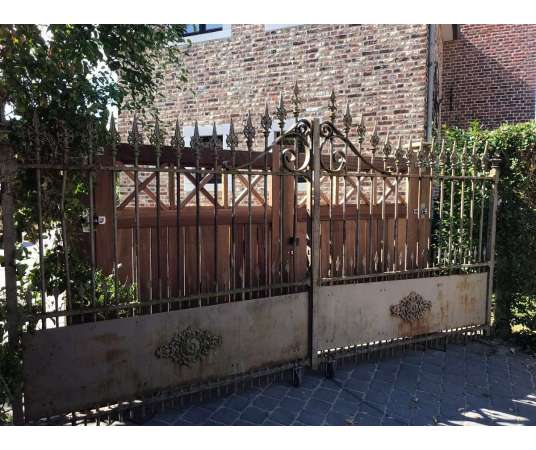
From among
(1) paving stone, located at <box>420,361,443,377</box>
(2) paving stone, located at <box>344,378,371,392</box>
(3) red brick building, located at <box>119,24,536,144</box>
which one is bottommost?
(1) paving stone, located at <box>420,361,443,377</box>

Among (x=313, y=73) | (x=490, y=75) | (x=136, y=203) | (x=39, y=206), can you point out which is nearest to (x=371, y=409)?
(x=136, y=203)

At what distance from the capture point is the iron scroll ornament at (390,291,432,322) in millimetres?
4832

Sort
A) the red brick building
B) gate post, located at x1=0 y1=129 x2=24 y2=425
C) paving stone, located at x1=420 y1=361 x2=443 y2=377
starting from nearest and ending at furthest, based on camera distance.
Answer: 1. gate post, located at x1=0 y1=129 x2=24 y2=425
2. paving stone, located at x1=420 y1=361 x2=443 y2=377
3. the red brick building

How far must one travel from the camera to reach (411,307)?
491cm

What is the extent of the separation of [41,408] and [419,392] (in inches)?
125

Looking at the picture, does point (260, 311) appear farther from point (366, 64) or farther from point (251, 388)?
point (366, 64)

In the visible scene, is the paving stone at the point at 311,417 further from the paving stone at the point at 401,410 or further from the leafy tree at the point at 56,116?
the leafy tree at the point at 56,116

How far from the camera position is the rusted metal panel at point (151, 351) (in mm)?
3180

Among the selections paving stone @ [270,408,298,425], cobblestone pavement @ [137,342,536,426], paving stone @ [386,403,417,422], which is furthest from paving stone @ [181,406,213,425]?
paving stone @ [386,403,417,422]

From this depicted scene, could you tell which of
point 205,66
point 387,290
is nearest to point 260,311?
point 387,290

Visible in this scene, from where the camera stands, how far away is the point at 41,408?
125 inches

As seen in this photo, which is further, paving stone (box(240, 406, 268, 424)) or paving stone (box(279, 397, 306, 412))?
paving stone (box(279, 397, 306, 412))

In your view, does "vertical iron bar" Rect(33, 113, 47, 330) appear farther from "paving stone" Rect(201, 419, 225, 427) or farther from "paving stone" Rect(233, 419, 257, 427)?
"paving stone" Rect(233, 419, 257, 427)

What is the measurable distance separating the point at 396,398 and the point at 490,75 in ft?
35.9
